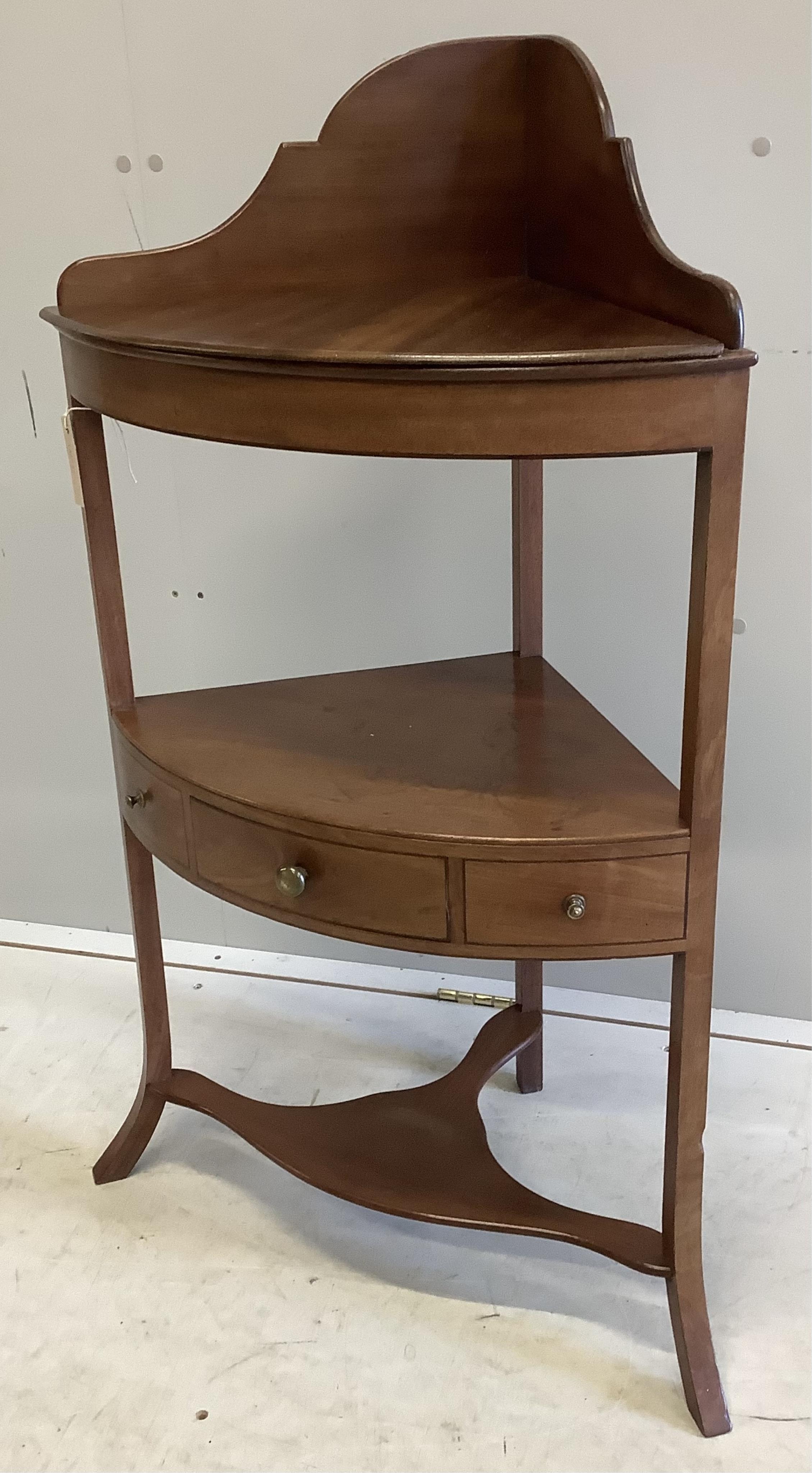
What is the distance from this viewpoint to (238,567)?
186 cm

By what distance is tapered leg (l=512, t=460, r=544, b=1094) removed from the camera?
1.51m

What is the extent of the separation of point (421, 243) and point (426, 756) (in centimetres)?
54

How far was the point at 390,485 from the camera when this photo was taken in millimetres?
1746

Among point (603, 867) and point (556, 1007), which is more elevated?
point (603, 867)

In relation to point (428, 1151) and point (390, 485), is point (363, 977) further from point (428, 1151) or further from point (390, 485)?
point (390, 485)

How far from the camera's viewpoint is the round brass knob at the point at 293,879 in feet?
4.00

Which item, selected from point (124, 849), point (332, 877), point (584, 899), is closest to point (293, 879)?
point (332, 877)

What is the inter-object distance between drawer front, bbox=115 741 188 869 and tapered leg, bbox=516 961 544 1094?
0.54m

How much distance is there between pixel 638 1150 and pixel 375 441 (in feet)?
3.41

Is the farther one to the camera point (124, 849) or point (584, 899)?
point (124, 849)

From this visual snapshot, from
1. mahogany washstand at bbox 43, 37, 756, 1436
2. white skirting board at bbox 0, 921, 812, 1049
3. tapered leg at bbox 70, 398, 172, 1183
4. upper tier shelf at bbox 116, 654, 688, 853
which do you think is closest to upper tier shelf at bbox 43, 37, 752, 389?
mahogany washstand at bbox 43, 37, 756, 1436

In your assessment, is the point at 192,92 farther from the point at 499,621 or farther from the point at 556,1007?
the point at 556,1007

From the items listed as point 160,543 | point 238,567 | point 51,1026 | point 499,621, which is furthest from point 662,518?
point 51,1026

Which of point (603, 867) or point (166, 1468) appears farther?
point (166, 1468)
